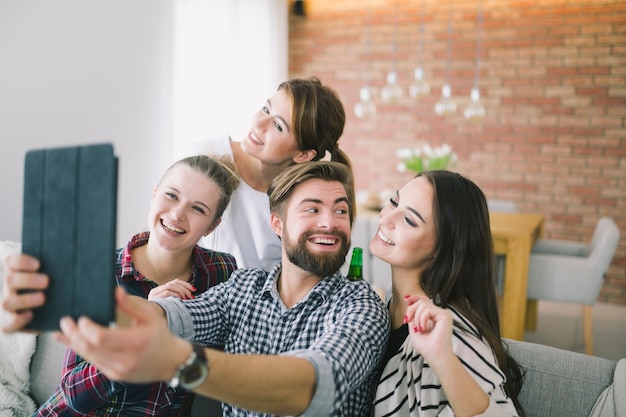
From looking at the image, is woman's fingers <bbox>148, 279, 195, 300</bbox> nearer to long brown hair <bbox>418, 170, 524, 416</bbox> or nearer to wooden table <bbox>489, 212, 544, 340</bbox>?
long brown hair <bbox>418, 170, 524, 416</bbox>

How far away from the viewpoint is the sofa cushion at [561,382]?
4.59 ft

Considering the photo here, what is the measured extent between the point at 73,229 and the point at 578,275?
330cm

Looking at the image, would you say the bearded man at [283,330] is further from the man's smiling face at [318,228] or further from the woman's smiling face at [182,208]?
the woman's smiling face at [182,208]

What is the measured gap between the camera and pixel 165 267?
1613mm

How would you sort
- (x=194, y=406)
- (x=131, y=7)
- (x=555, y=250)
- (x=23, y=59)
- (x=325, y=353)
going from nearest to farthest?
(x=325, y=353) < (x=194, y=406) < (x=23, y=59) < (x=131, y=7) < (x=555, y=250)

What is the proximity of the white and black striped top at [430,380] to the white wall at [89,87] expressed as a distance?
6.49 ft

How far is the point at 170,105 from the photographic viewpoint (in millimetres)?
3736

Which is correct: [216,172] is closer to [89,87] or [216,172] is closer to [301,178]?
[301,178]

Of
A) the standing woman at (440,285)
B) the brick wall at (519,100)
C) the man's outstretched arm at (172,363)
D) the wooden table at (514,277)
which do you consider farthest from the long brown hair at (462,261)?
the brick wall at (519,100)

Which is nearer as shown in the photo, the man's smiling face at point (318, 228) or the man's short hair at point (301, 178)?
the man's smiling face at point (318, 228)

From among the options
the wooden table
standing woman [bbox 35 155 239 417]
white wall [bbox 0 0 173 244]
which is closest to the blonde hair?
standing woman [bbox 35 155 239 417]

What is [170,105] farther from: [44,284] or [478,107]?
[44,284]

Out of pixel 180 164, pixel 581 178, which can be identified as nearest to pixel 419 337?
pixel 180 164

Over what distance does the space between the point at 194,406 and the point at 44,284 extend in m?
0.97
